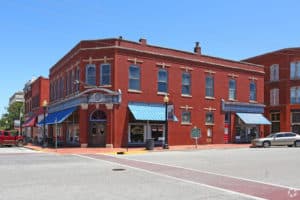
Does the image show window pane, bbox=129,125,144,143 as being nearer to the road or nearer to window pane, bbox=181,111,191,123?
window pane, bbox=181,111,191,123

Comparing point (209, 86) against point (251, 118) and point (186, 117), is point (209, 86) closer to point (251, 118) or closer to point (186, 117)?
point (186, 117)

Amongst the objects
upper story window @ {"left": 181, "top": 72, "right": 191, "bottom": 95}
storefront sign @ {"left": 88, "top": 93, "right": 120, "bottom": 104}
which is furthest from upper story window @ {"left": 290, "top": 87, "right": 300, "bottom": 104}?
storefront sign @ {"left": 88, "top": 93, "right": 120, "bottom": 104}

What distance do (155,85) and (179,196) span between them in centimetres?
2794

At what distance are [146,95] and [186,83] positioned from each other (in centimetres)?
515

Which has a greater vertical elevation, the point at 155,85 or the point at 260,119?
the point at 155,85

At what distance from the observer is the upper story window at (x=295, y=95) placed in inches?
2183

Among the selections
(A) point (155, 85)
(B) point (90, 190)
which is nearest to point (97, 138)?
(A) point (155, 85)

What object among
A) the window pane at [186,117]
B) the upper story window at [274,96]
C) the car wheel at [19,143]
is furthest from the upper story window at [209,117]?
the car wheel at [19,143]

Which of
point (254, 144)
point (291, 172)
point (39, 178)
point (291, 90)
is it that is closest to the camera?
point (39, 178)

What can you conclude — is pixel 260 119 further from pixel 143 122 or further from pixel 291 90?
pixel 143 122

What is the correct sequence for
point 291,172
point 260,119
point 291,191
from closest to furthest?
1. point 291,191
2. point 291,172
3. point 260,119

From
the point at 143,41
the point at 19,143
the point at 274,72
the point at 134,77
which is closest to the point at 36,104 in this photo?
the point at 19,143

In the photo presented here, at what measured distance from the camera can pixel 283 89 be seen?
56562mm

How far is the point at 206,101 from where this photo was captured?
42500mm
